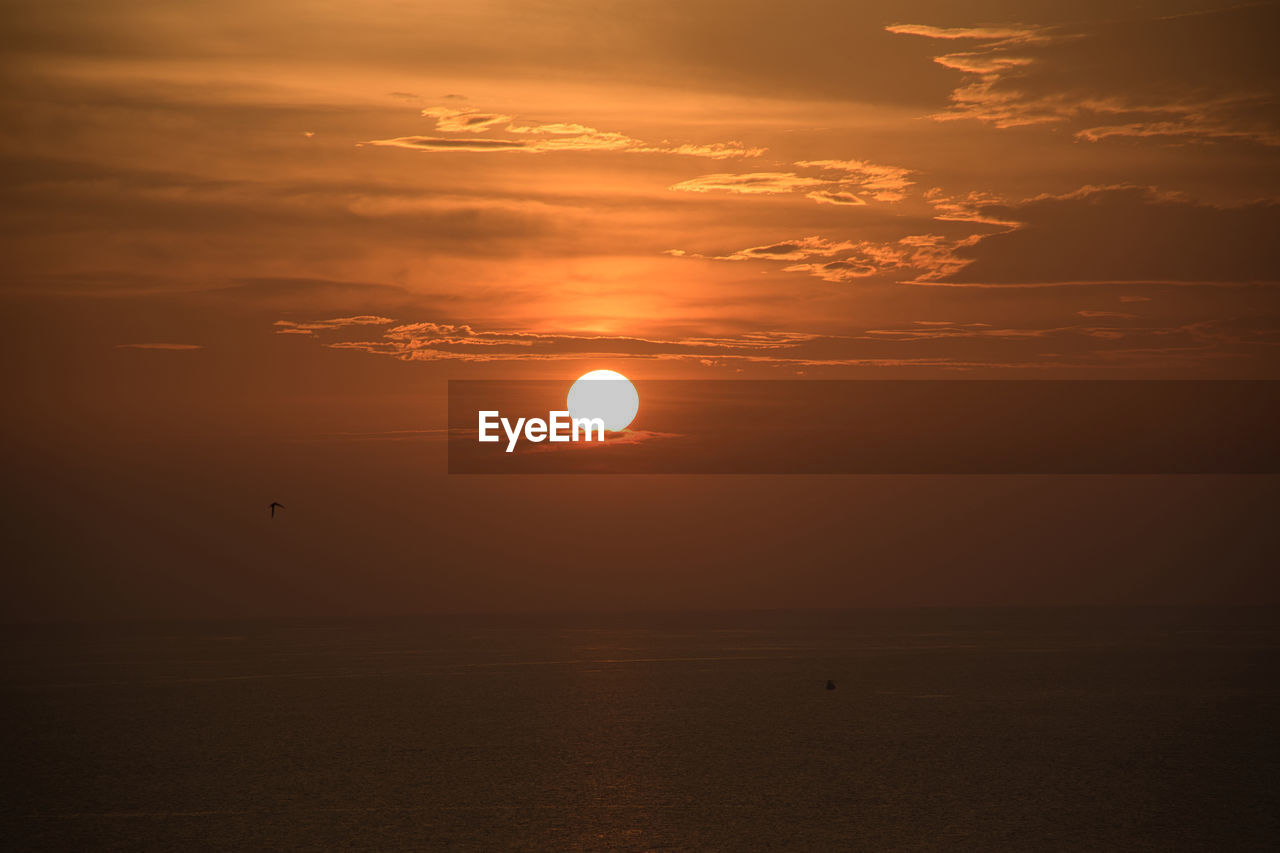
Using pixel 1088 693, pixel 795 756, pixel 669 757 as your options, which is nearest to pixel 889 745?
pixel 795 756

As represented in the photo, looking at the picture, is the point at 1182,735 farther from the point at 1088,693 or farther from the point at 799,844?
the point at 799,844

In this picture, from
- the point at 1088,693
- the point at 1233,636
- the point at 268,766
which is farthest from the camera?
the point at 1233,636

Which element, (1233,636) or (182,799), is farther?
(1233,636)

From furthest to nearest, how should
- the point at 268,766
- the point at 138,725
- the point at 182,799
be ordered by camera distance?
the point at 138,725 < the point at 268,766 < the point at 182,799

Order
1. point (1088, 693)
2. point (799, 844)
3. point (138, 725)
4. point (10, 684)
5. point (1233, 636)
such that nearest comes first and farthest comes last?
point (799, 844), point (138, 725), point (1088, 693), point (10, 684), point (1233, 636)

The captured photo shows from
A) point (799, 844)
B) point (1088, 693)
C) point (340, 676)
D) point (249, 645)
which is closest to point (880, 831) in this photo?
point (799, 844)

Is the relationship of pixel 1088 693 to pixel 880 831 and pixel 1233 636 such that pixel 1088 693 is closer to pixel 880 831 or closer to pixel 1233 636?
pixel 880 831
